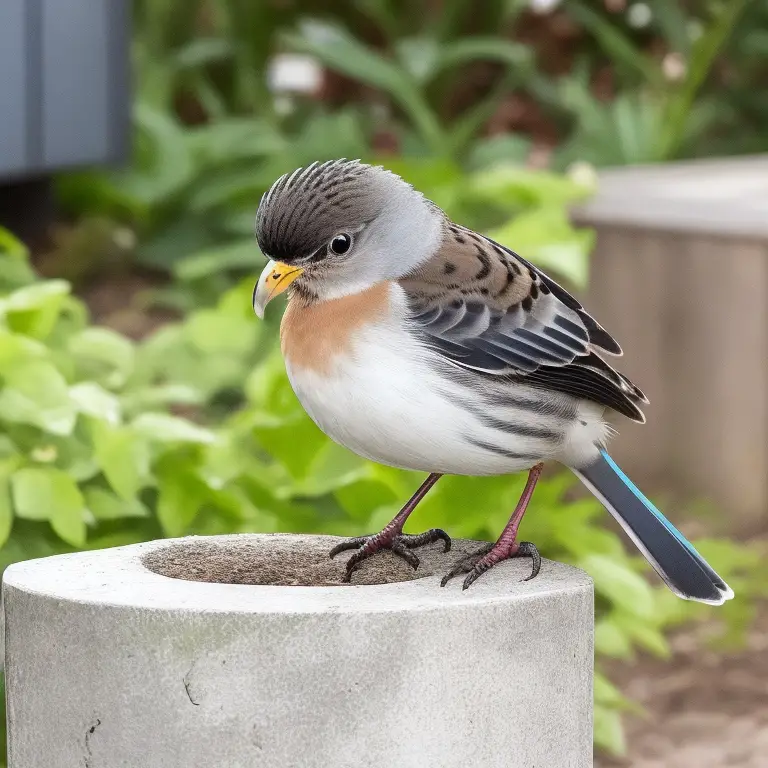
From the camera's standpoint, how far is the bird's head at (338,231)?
2.71 meters

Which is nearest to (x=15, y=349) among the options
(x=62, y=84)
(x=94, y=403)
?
(x=94, y=403)

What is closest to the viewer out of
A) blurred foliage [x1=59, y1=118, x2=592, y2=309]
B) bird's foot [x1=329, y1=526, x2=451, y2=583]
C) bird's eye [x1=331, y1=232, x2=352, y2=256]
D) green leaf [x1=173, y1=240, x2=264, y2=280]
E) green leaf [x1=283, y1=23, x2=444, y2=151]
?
bird's eye [x1=331, y1=232, x2=352, y2=256]

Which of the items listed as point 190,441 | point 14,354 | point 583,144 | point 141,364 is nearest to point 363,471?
point 190,441

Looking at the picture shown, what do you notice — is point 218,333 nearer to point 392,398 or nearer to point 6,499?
point 6,499

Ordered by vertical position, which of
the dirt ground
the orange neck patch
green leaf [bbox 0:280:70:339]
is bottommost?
the dirt ground

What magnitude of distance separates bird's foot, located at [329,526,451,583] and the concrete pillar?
0.27 meters

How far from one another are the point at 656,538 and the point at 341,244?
817 millimetres

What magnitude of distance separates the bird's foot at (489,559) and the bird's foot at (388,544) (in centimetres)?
16

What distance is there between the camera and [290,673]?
97.5 inches

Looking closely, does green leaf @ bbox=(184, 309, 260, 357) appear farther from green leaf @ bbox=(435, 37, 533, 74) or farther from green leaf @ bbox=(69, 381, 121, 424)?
green leaf @ bbox=(435, 37, 533, 74)

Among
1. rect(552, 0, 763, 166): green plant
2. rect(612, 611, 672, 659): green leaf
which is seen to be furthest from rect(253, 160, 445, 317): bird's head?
rect(552, 0, 763, 166): green plant

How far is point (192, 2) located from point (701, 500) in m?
4.43

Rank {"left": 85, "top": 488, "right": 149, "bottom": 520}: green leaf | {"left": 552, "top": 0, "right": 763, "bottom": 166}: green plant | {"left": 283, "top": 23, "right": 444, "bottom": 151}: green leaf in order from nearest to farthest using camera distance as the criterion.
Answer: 1. {"left": 85, "top": 488, "right": 149, "bottom": 520}: green leaf
2. {"left": 283, "top": 23, "right": 444, "bottom": 151}: green leaf
3. {"left": 552, "top": 0, "right": 763, "bottom": 166}: green plant

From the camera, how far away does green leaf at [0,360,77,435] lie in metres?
3.81
